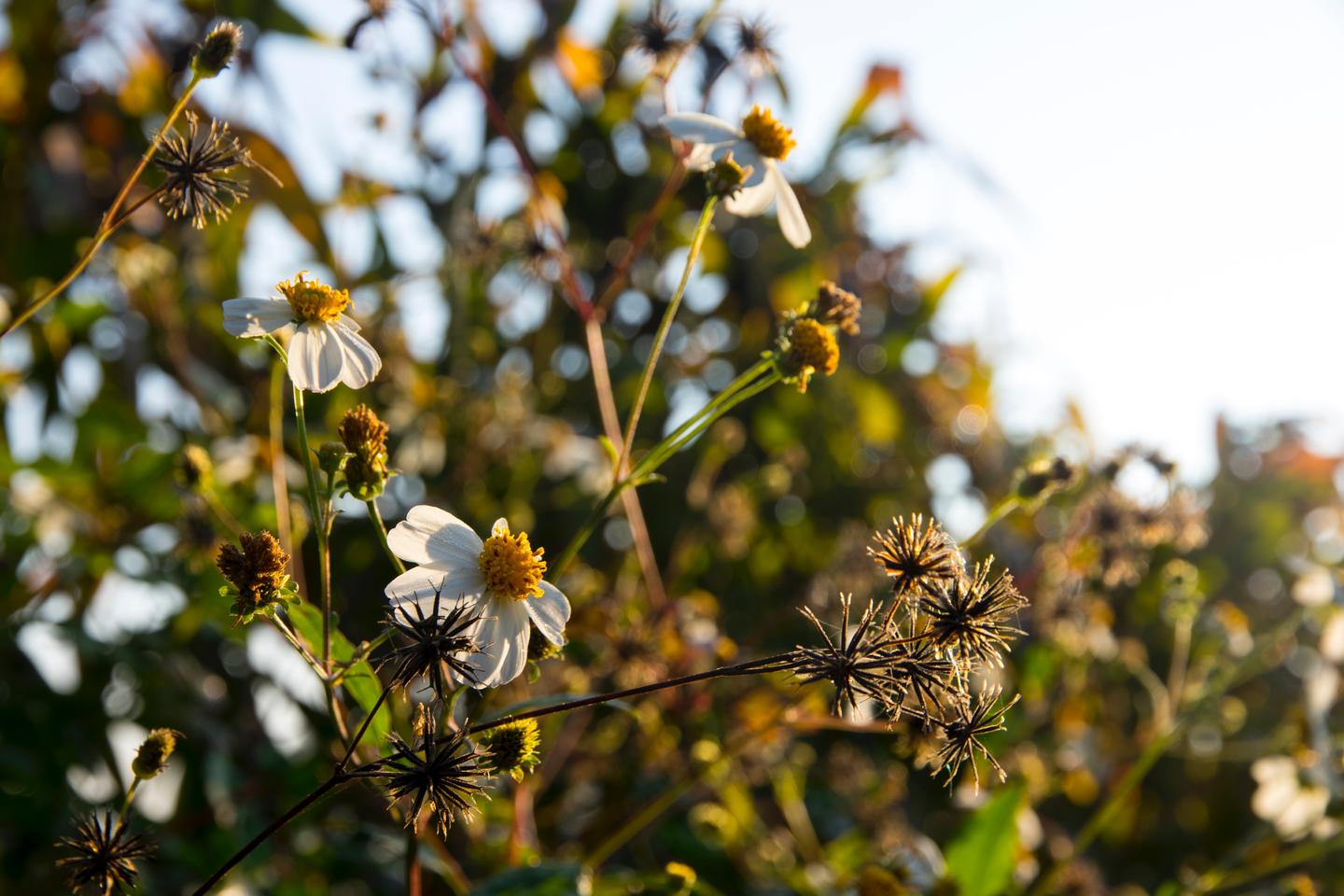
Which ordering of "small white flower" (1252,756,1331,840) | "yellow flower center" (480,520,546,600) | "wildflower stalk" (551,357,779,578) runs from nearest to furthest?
1. "yellow flower center" (480,520,546,600)
2. "wildflower stalk" (551,357,779,578)
3. "small white flower" (1252,756,1331,840)

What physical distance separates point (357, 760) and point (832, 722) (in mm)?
464

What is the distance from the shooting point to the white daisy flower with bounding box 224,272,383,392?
72 centimetres

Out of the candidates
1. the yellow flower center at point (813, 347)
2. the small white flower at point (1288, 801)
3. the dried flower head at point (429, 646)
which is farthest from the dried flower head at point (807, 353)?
the small white flower at point (1288, 801)

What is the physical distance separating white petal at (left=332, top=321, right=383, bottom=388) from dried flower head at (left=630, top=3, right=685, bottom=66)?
2.35 ft

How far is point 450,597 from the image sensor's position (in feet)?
2.19

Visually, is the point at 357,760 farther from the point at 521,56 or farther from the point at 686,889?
the point at 521,56

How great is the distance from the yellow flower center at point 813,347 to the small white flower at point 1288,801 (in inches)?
40.3

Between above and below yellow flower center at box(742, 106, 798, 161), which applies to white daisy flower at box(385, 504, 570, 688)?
below

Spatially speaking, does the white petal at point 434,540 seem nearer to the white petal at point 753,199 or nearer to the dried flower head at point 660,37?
the white petal at point 753,199

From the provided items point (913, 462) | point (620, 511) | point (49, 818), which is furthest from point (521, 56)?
point (49, 818)

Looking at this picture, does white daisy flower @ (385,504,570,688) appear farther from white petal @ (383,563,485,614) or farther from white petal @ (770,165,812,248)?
white petal @ (770,165,812,248)

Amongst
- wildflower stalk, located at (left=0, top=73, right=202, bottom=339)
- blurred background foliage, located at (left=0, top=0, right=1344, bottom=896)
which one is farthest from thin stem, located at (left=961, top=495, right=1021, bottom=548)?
wildflower stalk, located at (left=0, top=73, right=202, bottom=339)

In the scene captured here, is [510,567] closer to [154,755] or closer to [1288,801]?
[154,755]

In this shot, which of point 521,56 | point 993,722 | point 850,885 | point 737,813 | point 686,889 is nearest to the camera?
point 993,722
